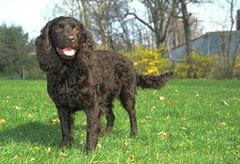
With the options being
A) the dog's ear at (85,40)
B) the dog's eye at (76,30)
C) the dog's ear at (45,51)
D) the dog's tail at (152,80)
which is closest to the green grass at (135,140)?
the dog's tail at (152,80)

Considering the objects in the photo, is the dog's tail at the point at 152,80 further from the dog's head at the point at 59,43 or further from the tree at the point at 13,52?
the tree at the point at 13,52

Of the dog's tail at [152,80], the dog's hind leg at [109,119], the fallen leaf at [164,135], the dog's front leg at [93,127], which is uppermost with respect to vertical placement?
the dog's tail at [152,80]

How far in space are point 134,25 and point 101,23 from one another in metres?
15.9

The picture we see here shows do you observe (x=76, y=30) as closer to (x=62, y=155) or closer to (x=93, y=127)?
(x=93, y=127)

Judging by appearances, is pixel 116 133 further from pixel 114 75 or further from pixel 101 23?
pixel 101 23

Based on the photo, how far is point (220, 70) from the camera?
4169cm

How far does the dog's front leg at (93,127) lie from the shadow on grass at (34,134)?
1.71 ft

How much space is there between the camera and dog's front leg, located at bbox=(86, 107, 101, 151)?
18.3 ft

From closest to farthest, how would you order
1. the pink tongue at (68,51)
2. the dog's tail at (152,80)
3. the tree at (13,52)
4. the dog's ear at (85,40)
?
the pink tongue at (68,51)
the dog's ear at (85,40)
the dog's tail at (152,80)
the tree at (13,52)

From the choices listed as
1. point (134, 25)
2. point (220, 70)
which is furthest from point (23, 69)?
point (220, 70)

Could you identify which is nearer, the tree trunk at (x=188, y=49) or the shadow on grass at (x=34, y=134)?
the shadow on grass at (x=34, y=134)

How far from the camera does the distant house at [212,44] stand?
44.9 meters

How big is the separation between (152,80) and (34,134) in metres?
2.83

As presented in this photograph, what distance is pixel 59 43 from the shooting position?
5.49 m
